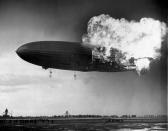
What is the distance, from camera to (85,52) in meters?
10.0

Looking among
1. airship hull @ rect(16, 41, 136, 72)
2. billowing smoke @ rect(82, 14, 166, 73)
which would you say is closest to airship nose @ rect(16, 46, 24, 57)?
airship hull @ rect(16, 41, 136, 72)

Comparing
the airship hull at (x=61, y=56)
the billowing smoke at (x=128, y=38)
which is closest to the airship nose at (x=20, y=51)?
the airship hull at (x=61, y=56)

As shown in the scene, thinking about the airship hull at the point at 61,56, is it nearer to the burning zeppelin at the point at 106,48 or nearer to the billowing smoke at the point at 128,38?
the burning zeppelin at the point at 106,48

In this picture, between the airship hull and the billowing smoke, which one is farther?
the airship hull

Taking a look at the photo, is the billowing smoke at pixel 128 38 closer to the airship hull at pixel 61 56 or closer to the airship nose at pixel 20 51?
the airship hull at pixel 61 56

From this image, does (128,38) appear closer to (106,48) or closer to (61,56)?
(106,48)

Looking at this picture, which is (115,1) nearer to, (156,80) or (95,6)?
(95,6)

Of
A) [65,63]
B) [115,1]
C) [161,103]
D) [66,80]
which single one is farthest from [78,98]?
[115,1]

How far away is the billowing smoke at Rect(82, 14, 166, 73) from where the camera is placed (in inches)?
362

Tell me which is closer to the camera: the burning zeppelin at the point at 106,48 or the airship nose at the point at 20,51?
the burning zeppelin at the point at 106,48

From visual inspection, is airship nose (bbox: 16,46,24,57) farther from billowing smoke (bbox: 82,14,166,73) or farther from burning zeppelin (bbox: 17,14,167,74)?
billowing smoke (bbox: 82,14,166,73)

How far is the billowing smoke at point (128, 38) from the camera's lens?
30.2 ft

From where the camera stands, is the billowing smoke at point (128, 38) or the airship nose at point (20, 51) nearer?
the billowing smoke at point (128, 38)

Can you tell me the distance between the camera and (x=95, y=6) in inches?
377
